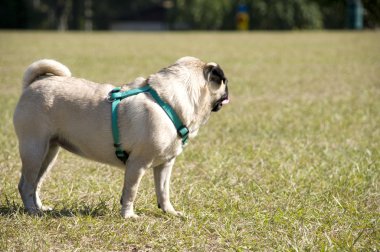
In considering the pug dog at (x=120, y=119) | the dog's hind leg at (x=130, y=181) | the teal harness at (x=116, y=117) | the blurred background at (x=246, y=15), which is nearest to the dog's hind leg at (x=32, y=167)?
the pug dog at (x=120, y=119)

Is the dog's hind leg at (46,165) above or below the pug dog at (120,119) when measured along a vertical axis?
below

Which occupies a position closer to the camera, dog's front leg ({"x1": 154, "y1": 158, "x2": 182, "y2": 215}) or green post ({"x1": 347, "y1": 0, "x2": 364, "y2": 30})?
dog's front leg ({"x1": 154, "y1": 158, "x2": 182, "y2": 215})

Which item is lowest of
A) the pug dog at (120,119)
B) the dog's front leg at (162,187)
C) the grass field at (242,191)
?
the grass field at (242,191)

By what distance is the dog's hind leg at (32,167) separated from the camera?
4023 mm

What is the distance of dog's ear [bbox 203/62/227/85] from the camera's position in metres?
4.14

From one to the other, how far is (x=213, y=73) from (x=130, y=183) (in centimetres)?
100

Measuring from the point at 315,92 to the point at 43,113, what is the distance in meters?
8.44

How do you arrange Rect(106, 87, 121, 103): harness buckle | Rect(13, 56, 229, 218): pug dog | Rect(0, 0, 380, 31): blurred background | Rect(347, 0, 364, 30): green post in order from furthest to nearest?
1. Rect(0, 0, 380, 31): blurred background
2. Rect(347, 0, 364, 30): green post
3. Rect(106, 87, 121, 103): harness buckle
4. Rect(13, 56, 229, 218): pug dog

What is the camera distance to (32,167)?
4070 millimetres

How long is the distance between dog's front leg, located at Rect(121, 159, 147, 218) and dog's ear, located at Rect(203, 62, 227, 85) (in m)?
0.81

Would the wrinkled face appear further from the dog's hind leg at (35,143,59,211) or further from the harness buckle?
the dog's hind leg at (35,143,59,211)

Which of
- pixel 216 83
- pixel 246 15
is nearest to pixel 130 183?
pixel 216 83

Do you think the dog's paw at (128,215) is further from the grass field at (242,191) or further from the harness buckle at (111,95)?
the harness buckle at (111,95)

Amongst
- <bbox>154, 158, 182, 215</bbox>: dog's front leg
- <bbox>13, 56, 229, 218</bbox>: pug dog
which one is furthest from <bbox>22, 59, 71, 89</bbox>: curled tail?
<bbox>154, 158, 182, 215</bbox>: dog's front leg
